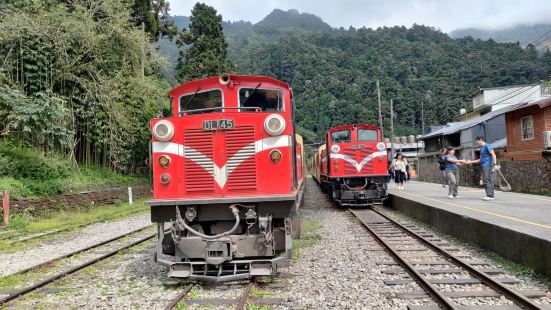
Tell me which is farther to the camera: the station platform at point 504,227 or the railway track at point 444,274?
the station platform at point 504,227

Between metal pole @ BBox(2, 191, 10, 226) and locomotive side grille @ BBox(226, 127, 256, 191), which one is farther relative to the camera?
metal pole @ BBox(2, 191, 10, 226)

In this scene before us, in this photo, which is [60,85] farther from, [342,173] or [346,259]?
[346,259]

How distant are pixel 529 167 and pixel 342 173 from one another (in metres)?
A: 8.21

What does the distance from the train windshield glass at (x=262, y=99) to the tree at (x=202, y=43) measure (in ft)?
88.4

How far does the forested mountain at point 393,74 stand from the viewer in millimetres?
62969

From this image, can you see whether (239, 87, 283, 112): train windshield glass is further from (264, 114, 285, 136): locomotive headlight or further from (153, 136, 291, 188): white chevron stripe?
(153, 136, 291, 188): white chevron stripe

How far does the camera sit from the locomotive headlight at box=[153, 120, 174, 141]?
6.21 m

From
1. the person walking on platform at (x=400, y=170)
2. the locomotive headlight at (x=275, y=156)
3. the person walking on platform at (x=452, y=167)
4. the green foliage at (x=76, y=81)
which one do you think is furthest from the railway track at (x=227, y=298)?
the person walking on platform at (x=400, y=170)

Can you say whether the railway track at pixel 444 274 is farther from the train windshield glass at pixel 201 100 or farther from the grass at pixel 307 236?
the train windshield glass at pixel 201 100

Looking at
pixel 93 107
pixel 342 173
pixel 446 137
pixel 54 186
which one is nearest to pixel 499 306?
pixel 342 173

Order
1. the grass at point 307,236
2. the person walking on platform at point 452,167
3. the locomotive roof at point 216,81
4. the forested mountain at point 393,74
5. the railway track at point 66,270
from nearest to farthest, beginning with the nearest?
1. the railway track at point 66,270
2. the locomotive roof at point 216,81
3. the grass at point 307,236
4. the person walking on platform at point 452,167
5. the forested mountain at point 393,74

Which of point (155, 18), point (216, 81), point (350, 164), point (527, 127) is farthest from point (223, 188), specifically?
point (155, 18)

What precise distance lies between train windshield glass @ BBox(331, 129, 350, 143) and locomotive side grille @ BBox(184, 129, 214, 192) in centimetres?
974

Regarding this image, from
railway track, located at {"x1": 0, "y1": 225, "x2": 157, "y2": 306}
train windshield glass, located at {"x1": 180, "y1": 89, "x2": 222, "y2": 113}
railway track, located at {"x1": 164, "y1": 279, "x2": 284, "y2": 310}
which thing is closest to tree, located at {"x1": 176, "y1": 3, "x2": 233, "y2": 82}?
railway track, located at {"x1": 0, "y1": 225, "x2": 157, "y2": 306}
